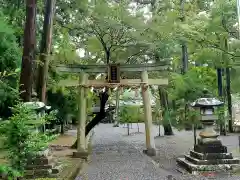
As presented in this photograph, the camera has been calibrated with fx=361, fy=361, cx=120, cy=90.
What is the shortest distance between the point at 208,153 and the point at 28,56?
250 inches

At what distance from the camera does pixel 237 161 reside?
37.1 feet

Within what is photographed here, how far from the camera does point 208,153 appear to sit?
11398 millimetres


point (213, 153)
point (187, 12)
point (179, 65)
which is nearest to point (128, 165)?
point (213, 153)

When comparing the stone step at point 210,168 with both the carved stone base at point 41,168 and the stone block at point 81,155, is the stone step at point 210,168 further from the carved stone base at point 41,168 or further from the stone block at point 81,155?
the stone block at point 81,155

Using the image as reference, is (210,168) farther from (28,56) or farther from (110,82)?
(28,56)

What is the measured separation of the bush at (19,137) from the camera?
6.56 meters

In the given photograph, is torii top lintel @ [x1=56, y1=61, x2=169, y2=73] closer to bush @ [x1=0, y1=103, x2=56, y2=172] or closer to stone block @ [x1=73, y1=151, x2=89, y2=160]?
stone block @ [x1=73, y1=151, x2=89, y2=160]

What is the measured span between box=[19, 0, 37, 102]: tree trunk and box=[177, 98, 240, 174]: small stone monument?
567cm

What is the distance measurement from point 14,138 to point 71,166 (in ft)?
16.5

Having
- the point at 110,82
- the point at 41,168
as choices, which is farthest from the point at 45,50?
the point at 41,168

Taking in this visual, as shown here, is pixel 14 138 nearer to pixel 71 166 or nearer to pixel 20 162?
pixel 20 162

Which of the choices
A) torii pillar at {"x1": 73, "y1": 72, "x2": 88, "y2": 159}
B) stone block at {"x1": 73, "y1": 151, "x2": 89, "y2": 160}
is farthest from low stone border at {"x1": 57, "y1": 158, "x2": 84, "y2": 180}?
torii pillar at {"x1": 73, "y1": 72, "x2": 88, "y2": 159}

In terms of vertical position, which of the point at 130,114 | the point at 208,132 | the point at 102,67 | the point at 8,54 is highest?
the point at 8,54

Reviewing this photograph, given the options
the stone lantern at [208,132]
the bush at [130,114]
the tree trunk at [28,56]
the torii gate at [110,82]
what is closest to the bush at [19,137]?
the tree trunk at [28,56]
